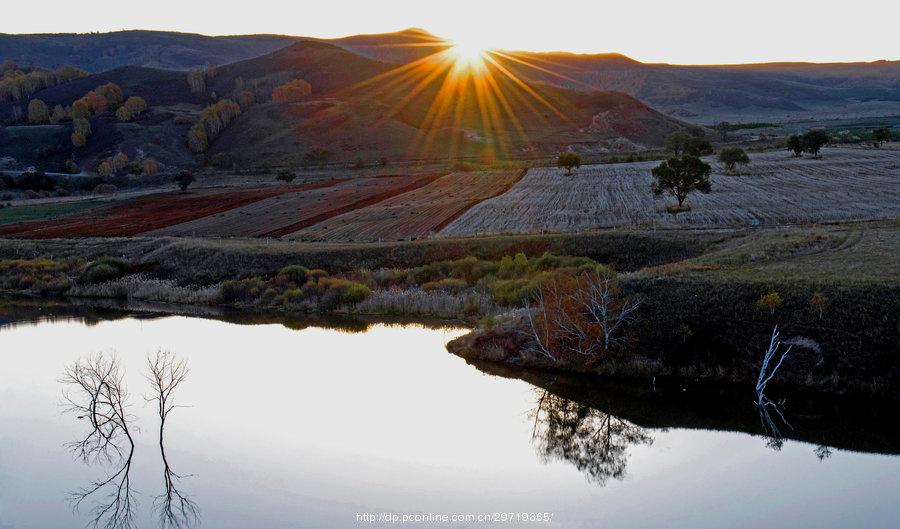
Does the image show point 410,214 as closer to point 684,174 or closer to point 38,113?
point 684,174

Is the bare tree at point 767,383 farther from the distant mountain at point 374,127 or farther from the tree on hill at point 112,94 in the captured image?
the tree on hill at point 112,94

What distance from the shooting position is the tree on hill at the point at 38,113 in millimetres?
178500

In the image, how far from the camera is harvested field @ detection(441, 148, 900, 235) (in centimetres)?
5575

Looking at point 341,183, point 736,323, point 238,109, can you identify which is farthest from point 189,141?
point 736,323

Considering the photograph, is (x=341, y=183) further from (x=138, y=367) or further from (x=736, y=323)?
(x=736, y=323)

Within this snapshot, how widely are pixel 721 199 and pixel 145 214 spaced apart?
55.8m

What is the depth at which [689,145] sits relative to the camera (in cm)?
9256

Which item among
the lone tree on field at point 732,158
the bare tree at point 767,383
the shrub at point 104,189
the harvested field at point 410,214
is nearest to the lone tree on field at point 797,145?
the lone tree on field at point 732,158

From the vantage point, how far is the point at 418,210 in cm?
6969

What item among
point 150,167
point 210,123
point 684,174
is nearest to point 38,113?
point 210,123

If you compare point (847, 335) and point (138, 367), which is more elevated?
point (847, 335)

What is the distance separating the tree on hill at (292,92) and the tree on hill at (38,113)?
50.8 metres

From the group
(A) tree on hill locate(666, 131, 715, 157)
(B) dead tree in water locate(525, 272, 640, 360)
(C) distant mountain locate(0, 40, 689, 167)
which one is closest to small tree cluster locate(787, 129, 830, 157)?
(A) tree on hill locate(666, 131, 715, 157)

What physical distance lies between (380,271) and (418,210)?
20453 millimetres
